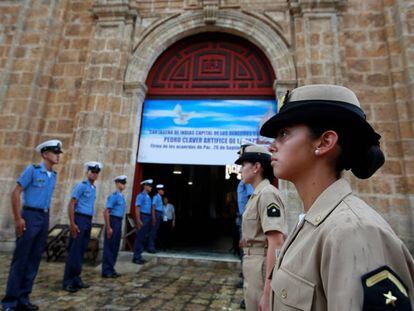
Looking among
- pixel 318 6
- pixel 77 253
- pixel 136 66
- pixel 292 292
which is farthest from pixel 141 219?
pixel 318 6

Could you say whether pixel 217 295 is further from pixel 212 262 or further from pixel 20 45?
pixel 20 45

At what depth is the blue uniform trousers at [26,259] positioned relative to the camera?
9.98 feet

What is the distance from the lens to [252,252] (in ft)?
6.88

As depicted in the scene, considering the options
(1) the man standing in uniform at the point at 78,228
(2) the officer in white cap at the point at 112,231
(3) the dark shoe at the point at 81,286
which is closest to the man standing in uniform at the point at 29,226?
(1) the man standing in uniform at the point at 78,228

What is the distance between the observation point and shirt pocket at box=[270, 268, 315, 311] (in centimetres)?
77

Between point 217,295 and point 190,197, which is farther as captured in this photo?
point 190,197

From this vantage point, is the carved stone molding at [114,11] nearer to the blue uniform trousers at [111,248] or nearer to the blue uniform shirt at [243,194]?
the blue uniform trousers at [111,248]

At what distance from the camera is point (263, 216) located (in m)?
2.01

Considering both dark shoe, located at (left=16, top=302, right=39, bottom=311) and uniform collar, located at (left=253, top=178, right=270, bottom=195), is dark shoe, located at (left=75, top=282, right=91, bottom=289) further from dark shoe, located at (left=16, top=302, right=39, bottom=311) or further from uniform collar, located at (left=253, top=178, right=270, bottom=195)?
uniform collar, located at (left=253, top=178, right=270, bottom=195)

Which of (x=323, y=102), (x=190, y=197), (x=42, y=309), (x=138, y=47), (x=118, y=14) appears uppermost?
(x=118, y=14)

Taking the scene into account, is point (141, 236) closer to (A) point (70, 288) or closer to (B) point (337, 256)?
(A) point (70, 288)

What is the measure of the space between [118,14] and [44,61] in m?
2.28

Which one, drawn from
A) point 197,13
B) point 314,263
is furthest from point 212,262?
point 197,13

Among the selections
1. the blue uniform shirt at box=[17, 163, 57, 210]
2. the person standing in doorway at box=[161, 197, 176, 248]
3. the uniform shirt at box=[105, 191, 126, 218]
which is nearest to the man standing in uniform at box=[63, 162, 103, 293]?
the uniform shirt at box=[105, 191, 126, 218]
